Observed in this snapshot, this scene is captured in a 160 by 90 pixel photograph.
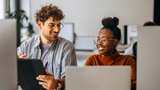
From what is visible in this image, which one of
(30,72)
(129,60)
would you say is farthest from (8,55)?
(129,60)

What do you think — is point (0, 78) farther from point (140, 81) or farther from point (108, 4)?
point (108, 4)

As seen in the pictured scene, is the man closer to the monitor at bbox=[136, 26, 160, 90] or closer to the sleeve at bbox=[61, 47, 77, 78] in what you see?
the sleeve at bbox=[61, 47, 77, 78]

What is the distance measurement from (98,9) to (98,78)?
5.59ft

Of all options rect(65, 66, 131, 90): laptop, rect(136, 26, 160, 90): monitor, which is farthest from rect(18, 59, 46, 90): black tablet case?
rect(136, 26, 160, 90): monitor

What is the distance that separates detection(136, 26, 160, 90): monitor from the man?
55 cm

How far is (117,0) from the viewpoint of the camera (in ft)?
5.75

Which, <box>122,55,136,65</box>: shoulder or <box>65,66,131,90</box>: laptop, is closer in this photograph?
<box>65,66,131,90</box>: laptop

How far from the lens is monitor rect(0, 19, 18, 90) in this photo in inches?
21.7

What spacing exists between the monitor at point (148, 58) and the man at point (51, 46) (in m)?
0.55

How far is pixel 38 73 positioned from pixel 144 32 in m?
0.49

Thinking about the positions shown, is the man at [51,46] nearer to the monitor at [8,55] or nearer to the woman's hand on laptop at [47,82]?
the woman's hand on laptop at [47,82]

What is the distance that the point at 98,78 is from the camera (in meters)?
0.49

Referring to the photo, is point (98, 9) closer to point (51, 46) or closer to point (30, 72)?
point (51, 46)

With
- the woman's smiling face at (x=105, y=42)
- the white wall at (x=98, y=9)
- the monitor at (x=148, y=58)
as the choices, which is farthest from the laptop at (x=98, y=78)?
the white wall at (x=98, y=9)
